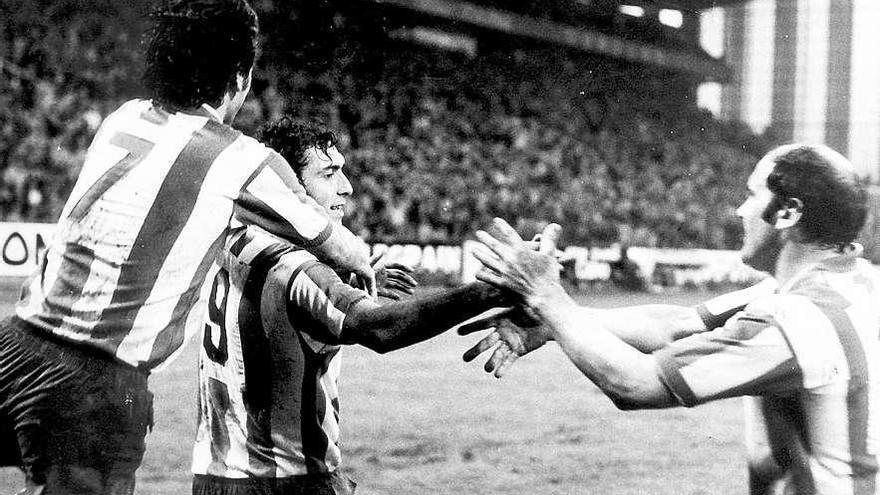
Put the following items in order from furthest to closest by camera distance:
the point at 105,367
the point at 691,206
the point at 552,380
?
the point at 691,206
the point at 552,380
the point at 105,367

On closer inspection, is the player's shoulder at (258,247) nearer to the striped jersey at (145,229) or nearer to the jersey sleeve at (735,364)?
the striped jersey at (145,229)

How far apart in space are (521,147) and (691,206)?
488 centimetres

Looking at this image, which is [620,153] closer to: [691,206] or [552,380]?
[691,206]

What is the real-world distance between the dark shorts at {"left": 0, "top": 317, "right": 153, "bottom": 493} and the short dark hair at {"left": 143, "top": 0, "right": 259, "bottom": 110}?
26.6 inches

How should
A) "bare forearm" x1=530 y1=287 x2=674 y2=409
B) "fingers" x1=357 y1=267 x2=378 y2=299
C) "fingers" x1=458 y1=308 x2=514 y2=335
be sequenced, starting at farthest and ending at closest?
"fingers" x1=458 y1=308 x2=514 y2=335 < "fingers" x1=357 y1=267 x2=378 y2=299 < "bare forearm" x1=530 y1=287 x2=674 y2=409

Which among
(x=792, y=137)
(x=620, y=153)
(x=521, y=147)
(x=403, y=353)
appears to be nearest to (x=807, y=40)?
(x=792, y=137)

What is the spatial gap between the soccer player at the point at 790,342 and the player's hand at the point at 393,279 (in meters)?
0.69

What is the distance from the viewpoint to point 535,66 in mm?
23984

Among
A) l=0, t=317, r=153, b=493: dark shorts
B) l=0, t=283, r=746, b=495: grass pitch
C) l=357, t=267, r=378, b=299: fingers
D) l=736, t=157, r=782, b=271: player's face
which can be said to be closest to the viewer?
l=0, t=317, r=153, b=493: dark shorts

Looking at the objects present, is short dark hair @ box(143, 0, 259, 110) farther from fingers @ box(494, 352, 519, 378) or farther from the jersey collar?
fingers @ box(494, 352, 519, 378)

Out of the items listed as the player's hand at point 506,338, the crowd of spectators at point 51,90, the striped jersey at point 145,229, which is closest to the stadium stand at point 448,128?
the crowd of spectators at point 51,90

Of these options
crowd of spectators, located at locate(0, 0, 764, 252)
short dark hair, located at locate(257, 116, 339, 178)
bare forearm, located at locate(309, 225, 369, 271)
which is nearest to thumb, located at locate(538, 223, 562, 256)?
bare forearm, located at locate(309, 225, 369, 271)

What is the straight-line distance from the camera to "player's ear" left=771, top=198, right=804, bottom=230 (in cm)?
229

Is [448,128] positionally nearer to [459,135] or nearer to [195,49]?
[459,135]
